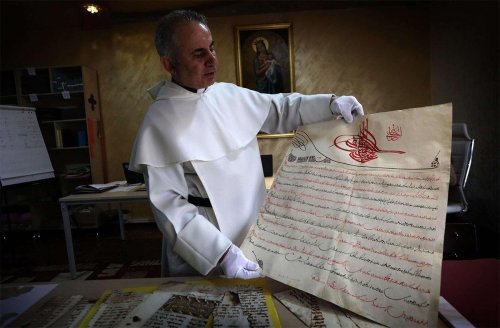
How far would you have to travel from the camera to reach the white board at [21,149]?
3853 mm

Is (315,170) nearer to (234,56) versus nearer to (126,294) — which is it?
(126,294)

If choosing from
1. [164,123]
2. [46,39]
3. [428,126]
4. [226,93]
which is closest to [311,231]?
[428,126]

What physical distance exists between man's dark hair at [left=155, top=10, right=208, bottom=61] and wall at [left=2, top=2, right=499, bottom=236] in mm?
3974

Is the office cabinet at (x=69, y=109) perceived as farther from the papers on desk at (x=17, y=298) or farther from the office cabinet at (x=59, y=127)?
the papers on desk at (x=17, y=298)

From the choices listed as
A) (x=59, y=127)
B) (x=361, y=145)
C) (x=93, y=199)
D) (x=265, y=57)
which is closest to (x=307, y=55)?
(x=265, y=57)

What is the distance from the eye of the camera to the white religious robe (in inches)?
35.8

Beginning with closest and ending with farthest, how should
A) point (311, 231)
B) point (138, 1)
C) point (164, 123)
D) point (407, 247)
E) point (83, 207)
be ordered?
point (407, 247) < point (311, 231) < point (164, 123) < point (138, 1) < point (83, 207)

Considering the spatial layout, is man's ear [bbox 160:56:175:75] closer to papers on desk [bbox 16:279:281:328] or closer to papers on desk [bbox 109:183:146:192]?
papers on desk [bbox 16:279:281:328]

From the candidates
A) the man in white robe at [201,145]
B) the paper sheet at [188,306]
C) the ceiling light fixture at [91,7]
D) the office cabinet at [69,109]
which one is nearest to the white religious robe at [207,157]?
the man in white robe at [201,145]

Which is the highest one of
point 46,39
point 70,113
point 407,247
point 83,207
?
point 46,39

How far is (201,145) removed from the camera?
1063 millimetres

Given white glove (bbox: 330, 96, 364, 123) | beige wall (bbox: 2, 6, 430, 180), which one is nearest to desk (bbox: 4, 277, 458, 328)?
white glove (bbox: 330, 96, 364, 123)

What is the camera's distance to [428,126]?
→ 0.62 m

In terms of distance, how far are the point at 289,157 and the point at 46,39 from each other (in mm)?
5676
